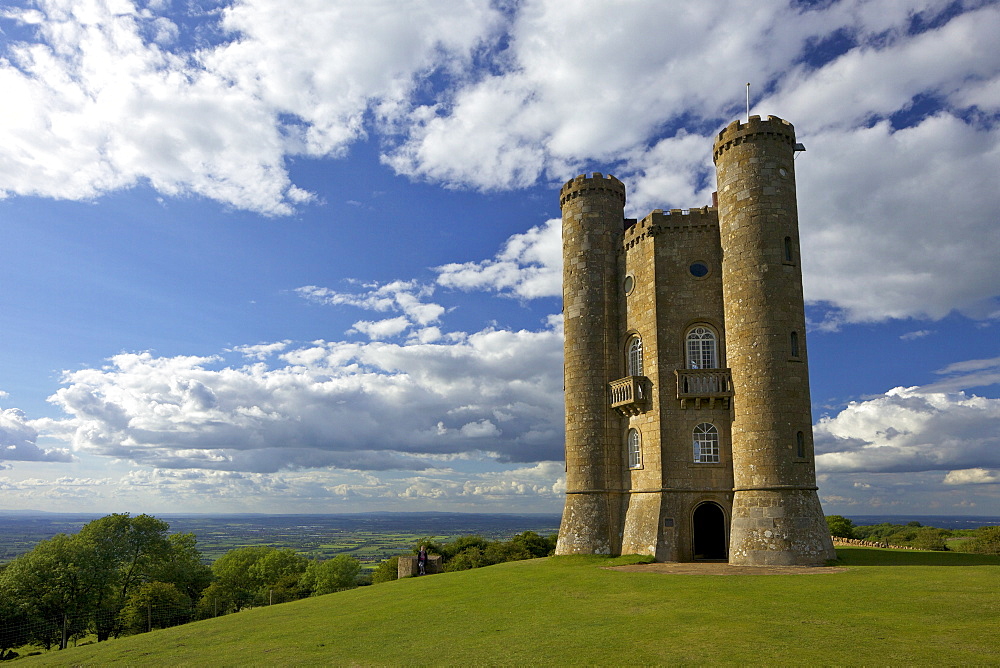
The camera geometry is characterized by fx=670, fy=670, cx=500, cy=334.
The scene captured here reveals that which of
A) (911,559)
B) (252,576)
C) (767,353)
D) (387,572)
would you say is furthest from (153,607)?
(911,559)

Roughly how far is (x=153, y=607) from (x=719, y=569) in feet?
132

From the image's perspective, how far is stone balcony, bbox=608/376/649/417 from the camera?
35.8 m

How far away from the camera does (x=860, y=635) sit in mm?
15477

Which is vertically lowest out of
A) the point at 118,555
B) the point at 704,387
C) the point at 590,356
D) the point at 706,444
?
the point at 118,555

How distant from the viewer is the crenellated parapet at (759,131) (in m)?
33.3

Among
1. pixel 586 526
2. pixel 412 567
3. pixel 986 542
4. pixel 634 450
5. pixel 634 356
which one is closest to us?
pixel 412 567

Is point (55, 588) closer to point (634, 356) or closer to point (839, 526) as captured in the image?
point (634, 356)

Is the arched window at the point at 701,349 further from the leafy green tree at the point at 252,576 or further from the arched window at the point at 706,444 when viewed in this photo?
the leafy green tree at the point at 252,576

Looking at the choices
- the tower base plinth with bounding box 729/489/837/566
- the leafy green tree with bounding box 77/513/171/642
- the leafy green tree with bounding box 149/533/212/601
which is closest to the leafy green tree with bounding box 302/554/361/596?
the leafy green tree with bounding box 149/533/212/601

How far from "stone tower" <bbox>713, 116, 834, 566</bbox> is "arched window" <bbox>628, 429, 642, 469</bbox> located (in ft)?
18.9

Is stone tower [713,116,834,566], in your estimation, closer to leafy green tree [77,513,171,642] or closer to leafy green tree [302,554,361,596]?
leafy green tree [302,554,361,596]

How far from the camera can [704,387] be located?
33750 millimetres

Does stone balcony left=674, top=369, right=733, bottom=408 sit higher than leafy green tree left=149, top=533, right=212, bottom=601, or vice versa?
stone balcony left=674, top=369, right=733, bottom=408

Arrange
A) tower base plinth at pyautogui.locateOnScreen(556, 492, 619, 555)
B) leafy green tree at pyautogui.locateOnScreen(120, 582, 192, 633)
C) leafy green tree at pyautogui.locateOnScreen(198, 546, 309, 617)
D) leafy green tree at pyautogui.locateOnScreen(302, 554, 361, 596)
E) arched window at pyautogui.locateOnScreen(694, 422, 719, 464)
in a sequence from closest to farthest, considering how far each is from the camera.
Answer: arched window at pyautogui.locateOnScreen(694, 422, 719, 464) < tower base plinth at pyautogui.locateOnScreen(556, 492, 619, 555) < leafy green tree at pyautogui.locateOnScreen(120, 582, 192, 633) < leafy green tree at pyautogui.locateOnScreen(198, 546, 309, 617) < leafy green tree at pyautogui.locateOnScreen(302, 554, 361, 596)
